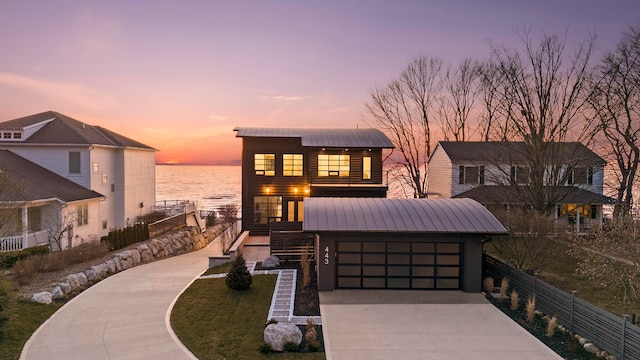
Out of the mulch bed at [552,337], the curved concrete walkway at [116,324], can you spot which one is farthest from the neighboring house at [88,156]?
the mulch bed at [552,337]

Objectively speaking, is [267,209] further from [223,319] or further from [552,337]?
[552,337]

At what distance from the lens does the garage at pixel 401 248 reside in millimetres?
15633

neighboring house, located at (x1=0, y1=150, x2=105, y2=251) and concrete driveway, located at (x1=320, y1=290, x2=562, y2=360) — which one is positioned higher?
neighboring house, located at (x1=0, y1=150, x2=105, y2=251)

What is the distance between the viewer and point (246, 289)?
1534 centimetres

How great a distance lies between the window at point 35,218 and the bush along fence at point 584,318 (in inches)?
989

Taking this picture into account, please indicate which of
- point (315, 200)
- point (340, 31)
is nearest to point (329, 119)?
point (340, 31)

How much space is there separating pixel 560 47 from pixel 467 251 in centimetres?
1684

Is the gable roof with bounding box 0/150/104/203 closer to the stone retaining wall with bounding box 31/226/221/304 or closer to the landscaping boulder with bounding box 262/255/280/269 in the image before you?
the stone retaining wall with bounding box 31/226/221/304

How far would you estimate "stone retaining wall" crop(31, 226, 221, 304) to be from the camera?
15.0 metres

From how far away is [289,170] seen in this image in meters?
27.6

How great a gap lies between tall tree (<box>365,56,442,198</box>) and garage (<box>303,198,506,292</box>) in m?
24.7

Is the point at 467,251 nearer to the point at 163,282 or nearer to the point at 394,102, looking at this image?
the point at 163,282

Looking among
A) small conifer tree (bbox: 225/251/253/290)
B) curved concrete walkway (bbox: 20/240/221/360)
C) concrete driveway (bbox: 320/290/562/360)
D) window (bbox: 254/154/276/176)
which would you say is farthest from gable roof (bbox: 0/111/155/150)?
concrete driveway (bbox: 320/290/562/360)

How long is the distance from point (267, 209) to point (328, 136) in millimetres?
6889
